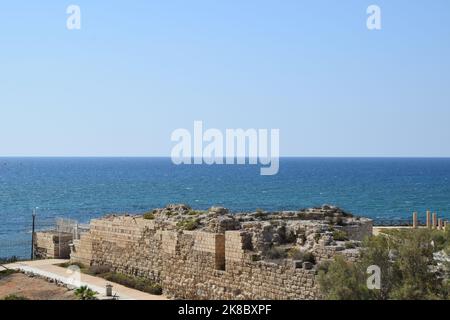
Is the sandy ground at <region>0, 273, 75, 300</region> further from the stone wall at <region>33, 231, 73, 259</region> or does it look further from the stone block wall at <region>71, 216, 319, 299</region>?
the stone wall at <region>33, 231, 73, 259</region>

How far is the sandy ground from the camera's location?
67.1 ft

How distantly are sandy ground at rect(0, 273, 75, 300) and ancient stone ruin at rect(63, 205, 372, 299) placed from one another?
2.61 metres

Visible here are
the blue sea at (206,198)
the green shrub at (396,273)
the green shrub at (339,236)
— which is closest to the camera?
the green shrub at (396,273)

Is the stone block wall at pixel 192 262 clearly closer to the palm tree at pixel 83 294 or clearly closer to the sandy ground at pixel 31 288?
the sandy ground at pixel 31 288

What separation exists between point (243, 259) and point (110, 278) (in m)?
7.19

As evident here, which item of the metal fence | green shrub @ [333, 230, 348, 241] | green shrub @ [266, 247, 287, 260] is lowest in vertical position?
the metal fence

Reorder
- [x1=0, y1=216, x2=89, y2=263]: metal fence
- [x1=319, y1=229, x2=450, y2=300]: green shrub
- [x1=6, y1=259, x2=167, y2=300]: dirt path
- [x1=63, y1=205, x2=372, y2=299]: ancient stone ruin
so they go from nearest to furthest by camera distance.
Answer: [x1=319, y1=229, x2=450, y2=300]: green shrub, [x1=63, y1=205, x2=372, y2=299]: ancient stone ruin, [x1=6, y1=259, x2=167, y2=300]: dirt path, [x1=0, y1=216, x2=89, y2=263]: metal fence

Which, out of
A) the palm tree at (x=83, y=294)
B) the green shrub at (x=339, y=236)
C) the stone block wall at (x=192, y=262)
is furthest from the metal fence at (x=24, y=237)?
the green shrub at (x=339, y=236)

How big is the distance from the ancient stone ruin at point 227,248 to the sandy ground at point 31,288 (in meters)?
2.61

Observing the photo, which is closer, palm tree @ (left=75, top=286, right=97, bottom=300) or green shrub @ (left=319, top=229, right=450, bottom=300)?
green shrub @ (left=319, top=229, right=450, bottom=300)

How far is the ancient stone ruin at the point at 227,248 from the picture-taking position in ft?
53.6

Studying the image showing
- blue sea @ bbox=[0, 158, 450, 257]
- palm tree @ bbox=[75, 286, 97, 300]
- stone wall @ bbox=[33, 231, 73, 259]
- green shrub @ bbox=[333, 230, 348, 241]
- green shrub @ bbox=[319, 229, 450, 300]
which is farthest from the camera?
blue sea @ bbox=[0, 158, 450, 257]

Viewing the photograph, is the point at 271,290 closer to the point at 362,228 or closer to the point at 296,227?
the point at 296,227

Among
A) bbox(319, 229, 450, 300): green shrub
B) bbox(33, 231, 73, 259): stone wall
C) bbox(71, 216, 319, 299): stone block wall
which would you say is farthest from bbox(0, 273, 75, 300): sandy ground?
bbox(319, 229, 450, 300): green shrub
